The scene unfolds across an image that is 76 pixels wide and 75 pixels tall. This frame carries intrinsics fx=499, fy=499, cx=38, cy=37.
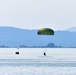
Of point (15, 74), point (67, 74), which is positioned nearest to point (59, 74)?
point (67, 74)

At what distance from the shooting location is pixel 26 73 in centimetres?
6731

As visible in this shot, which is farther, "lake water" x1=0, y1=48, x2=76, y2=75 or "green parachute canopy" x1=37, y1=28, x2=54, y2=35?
"green parachute canopy" x1=37, y1=28, x2=54, y2=35

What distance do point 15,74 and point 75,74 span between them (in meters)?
7.85

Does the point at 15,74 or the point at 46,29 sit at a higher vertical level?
the point at 46,29

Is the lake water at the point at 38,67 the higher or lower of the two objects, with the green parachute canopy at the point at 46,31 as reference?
lower

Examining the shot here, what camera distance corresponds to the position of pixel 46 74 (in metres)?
65.4

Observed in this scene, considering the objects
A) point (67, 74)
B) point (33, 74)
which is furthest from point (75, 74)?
point (33, 74)

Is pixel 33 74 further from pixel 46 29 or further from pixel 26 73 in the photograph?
pixel 46 29

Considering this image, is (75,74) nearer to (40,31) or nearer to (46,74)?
(46,74)

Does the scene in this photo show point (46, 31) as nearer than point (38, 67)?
No

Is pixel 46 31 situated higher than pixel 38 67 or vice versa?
pixel 46 31

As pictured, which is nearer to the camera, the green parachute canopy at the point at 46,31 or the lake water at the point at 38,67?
the lake water at the point at 38,67

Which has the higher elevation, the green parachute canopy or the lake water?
the green parachute canopy

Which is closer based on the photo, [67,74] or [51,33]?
[67,74]
